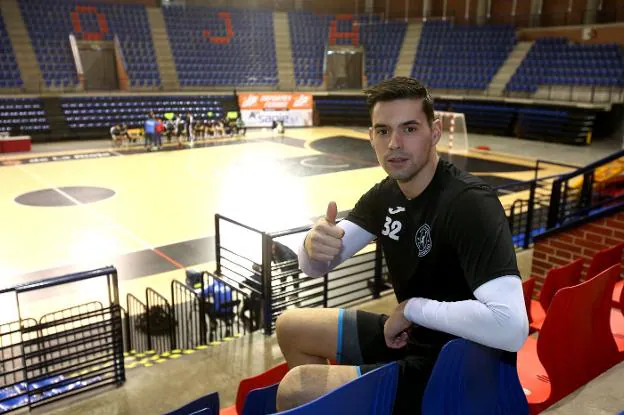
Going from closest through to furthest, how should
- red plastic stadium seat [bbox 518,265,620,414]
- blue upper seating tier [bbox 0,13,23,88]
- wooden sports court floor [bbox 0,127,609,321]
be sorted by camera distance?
red plastic stadium seat [bbox 518,265,620,414] < wooden sports court floor [bbox 0,127,609,321] < blue upper seating tier [bbox 0,13,23,88]

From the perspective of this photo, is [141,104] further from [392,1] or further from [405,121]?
[405,121]

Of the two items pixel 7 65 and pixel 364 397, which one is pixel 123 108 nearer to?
pixel 7 65

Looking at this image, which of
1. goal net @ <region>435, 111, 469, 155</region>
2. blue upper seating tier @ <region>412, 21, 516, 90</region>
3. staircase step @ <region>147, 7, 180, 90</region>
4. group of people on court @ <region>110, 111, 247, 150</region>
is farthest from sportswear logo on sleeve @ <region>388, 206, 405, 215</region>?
staircase step @ <region>147, 7, 180, 90</region>

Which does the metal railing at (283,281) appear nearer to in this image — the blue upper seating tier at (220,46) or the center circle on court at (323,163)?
the center circle on court at (323,163)

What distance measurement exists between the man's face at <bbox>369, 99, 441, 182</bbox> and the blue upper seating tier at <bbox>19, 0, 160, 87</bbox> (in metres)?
24.7

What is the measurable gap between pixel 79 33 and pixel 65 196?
50.3ft

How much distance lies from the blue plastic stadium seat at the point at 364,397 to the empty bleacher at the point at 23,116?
2155 cm

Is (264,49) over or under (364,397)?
over

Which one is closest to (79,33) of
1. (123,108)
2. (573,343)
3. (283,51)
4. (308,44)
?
(123,108)

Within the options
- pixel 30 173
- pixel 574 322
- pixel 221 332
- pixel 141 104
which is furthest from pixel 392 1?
pixel 574 322

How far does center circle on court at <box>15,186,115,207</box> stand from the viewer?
12.6 m

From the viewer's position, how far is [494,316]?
1.83 meters

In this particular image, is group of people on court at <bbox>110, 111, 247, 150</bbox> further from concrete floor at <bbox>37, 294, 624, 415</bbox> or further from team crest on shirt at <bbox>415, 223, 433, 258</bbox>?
team crest on shirt at <bbox>415, 223, 433, 258</bbox>

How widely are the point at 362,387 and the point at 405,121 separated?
1008mm
